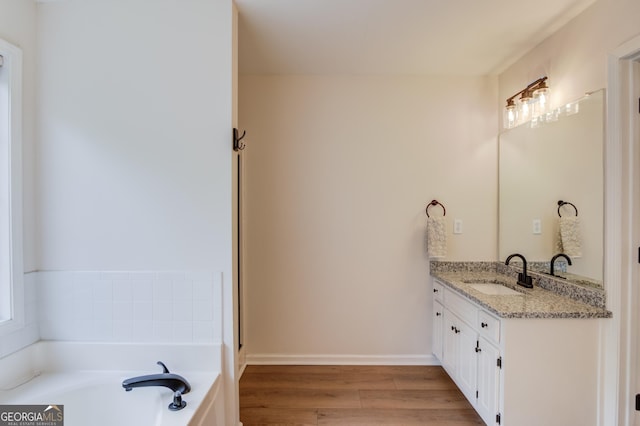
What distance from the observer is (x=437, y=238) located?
2510mm

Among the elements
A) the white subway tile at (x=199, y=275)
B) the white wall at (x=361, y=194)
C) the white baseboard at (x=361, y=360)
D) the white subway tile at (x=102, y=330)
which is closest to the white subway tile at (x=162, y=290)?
the white subway tile at (x=199, y=275)

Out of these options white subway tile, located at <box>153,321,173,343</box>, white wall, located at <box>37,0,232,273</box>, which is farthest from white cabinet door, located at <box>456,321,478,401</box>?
white subway tile, located at <box>153,321,173,343</box>

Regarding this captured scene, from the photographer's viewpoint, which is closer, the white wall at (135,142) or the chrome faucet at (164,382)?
the chrome faucet at (164,382)

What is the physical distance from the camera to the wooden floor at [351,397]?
6.53 feet

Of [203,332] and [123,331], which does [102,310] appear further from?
[203,332]

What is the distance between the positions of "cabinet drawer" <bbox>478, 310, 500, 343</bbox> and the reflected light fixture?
1.48 m

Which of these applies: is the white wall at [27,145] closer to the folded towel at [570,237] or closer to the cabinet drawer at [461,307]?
the cabinet drawer at [461,307]

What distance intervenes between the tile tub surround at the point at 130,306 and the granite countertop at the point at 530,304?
163 centimetres

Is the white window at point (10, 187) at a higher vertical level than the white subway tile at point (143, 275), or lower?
higher

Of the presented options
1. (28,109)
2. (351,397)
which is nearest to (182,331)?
(351,397)

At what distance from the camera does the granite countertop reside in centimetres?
161

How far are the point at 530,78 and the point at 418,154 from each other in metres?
0.98

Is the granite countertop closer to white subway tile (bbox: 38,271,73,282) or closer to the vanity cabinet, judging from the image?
the vanity cabinet

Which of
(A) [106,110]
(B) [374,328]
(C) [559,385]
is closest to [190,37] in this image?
(A) [106,110]
